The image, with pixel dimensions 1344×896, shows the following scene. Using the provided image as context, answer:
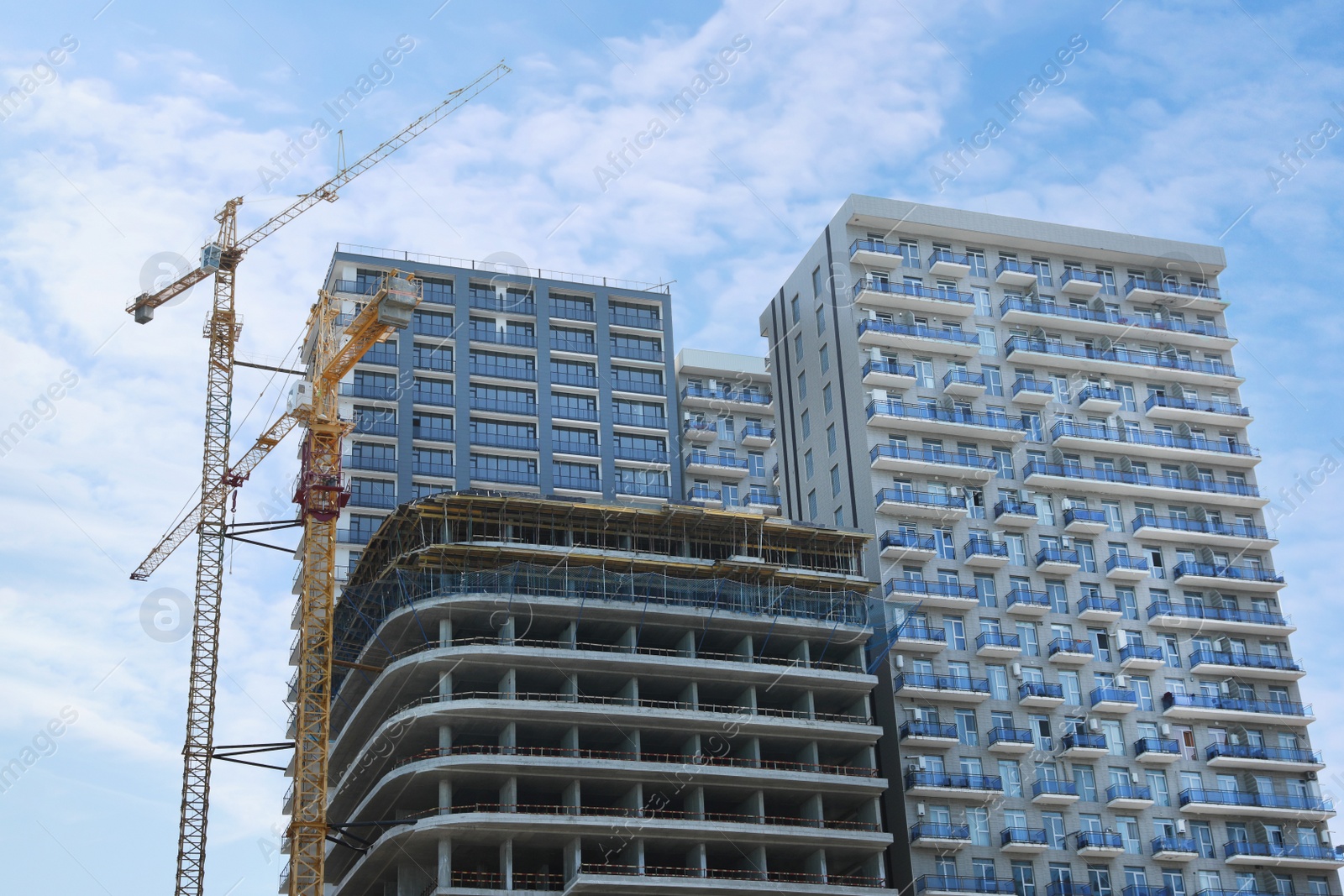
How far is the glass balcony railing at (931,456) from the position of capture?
342ft

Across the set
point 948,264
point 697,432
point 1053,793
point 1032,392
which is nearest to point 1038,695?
point 1053,793

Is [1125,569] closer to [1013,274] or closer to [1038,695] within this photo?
[1038,695]

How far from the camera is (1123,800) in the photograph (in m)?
96.6

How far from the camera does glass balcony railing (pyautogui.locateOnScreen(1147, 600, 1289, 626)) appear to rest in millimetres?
105188

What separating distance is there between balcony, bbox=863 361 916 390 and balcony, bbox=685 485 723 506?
99.1 feet

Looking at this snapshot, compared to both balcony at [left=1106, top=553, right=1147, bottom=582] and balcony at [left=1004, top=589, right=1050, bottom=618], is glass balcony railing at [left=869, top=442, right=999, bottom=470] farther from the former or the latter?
balcony at [left=1106, top=553, right=1147, bottom=582]

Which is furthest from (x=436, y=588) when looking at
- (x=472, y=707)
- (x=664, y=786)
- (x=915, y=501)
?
(x=915, y=501)

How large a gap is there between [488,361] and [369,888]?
46.6m

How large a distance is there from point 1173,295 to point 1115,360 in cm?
807

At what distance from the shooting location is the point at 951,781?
94.8 meters

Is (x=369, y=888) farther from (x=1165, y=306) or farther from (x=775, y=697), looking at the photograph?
(x=1165, y=306)

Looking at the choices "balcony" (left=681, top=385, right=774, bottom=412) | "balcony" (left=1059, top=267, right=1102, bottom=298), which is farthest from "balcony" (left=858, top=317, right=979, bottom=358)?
"balcony" (left=681, top=385, right=774, bottom=412)

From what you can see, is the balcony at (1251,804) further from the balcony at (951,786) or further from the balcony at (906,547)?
the balcony at (906,547)

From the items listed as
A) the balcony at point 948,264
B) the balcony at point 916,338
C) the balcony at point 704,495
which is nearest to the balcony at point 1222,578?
the balcony at point 916,338
